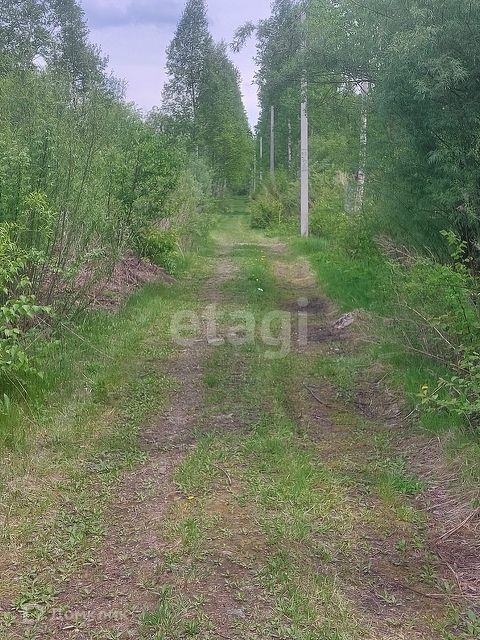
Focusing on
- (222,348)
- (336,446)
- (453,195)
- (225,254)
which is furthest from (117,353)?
(225,254)

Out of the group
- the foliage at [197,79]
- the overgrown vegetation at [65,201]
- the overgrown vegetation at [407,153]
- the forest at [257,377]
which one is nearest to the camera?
the forest at [257,377]

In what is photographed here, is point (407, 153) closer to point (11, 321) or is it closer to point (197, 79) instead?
point (11, 321)

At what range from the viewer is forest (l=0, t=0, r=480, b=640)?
2.86 m

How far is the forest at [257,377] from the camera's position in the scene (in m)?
2.86

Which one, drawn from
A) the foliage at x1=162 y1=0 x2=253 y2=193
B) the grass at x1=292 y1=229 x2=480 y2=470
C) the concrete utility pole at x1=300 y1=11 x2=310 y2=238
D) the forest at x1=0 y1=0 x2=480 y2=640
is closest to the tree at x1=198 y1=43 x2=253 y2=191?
the foliage at x1=162 y1=0 x2=253 y2=193

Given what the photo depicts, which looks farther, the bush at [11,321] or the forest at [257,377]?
the bush at [11,321]

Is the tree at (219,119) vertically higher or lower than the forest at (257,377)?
higher

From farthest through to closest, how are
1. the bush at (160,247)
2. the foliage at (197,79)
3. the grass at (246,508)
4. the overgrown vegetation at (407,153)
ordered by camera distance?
the foliage at (197,79) < the bush at (160,247) < the overgrown vegetation at (407,153) < the grass at (246,508)

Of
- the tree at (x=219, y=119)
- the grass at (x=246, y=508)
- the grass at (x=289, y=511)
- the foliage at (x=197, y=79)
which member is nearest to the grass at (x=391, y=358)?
the grass at (x=246, y=508)

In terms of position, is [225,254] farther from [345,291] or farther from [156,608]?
[156,608]

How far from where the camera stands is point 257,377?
233 inches

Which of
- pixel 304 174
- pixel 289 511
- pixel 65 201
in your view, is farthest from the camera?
pixel 304 174

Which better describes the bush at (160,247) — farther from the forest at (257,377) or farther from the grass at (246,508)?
the grass at (246,508)

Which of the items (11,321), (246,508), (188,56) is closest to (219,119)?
(188,56)
